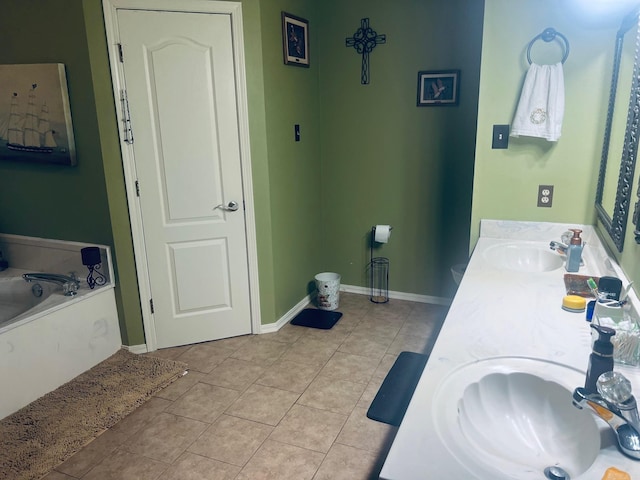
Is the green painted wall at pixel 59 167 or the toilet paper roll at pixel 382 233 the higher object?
the green painted wall at pixel 59 167

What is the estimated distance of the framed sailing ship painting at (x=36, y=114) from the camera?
8.92 ft

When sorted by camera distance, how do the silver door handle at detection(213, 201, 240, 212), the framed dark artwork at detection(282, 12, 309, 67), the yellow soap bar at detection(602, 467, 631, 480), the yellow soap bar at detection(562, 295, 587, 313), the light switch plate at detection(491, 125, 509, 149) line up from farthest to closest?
the framed dark artwork at detection(282, 12, 309, 67) → the silver door handle at detection(213, 201, 240, 212) → the light switch plate at detection(491, 125, 509, 149) → the yellow soap bar at detection(562, 295, 587, 313) → the yellow soap bar at detection(602, 467, 631, 480)

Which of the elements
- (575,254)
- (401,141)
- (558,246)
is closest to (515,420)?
(575,254)

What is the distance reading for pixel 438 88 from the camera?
332cm

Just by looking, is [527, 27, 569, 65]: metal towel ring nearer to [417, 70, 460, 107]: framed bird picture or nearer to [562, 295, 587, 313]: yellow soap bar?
[417, 70, 460, 107]: framed bird picture

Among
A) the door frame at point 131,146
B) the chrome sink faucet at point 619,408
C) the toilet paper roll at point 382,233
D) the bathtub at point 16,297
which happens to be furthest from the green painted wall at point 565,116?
the bathtub at point 16,297

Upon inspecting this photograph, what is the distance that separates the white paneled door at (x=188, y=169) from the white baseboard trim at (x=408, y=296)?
3.61 feet

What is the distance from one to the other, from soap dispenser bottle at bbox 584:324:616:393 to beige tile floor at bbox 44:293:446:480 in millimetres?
1193

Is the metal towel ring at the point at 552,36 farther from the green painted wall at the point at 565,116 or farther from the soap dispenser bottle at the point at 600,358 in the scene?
the soap dispenser bottle at the point at 600,358

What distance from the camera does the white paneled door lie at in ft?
8.89

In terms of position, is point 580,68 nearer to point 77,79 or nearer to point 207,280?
point 207,280

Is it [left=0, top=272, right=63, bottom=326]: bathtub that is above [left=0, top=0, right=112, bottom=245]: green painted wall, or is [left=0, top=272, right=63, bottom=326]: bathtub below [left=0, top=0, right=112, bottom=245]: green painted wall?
below

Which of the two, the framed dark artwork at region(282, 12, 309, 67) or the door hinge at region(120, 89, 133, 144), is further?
the framed dark artwork at region(282, 12, 309, 67)

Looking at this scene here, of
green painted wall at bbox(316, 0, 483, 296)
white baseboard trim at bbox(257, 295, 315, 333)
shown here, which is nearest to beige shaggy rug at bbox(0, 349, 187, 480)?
white baseboard trim at bbox(257, 295, 315, 333)
